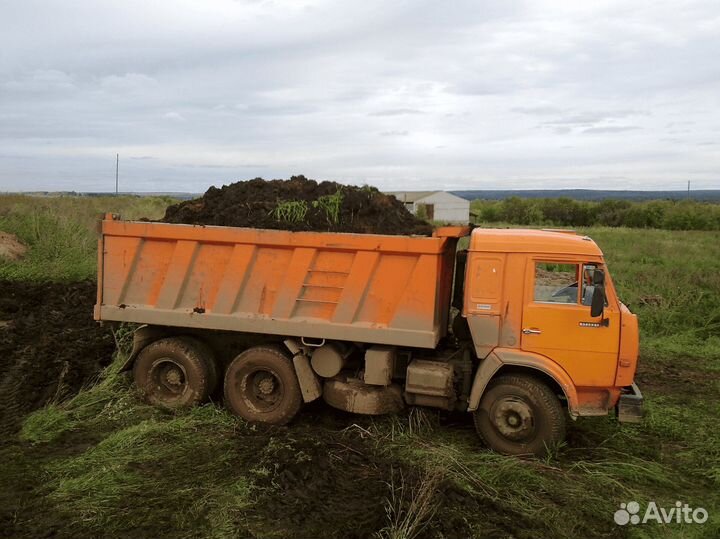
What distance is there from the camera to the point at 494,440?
5898 millimetres

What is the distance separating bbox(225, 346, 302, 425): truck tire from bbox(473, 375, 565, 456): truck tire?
2.00 metres

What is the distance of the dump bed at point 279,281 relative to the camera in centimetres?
587

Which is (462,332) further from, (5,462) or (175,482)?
(5,462)

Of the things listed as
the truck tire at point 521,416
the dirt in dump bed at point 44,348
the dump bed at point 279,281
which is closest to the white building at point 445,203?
the dirt in dump bed at point 44,348

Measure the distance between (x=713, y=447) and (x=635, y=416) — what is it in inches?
49.9

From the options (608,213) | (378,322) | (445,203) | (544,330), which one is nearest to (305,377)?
(378,322)

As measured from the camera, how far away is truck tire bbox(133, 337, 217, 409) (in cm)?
664

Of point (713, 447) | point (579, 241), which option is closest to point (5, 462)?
point (579, 241)

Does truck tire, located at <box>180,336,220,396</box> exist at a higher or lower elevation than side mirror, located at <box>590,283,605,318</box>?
lower

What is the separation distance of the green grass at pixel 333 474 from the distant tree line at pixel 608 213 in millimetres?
47064

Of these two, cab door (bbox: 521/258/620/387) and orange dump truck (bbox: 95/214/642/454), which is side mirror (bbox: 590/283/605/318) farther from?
cab door (bbox: 521/258/620/387)

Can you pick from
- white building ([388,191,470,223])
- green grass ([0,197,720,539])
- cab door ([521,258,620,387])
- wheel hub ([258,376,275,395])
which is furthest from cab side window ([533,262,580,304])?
white building ([388,191,470,223])

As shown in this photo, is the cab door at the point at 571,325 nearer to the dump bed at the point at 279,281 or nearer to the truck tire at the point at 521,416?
the truck tire at the point at 521,416

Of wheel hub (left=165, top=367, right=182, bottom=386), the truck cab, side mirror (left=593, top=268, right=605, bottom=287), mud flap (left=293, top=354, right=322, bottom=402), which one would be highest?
side mirror (left=593, top=268, right=605, bottom=287)
